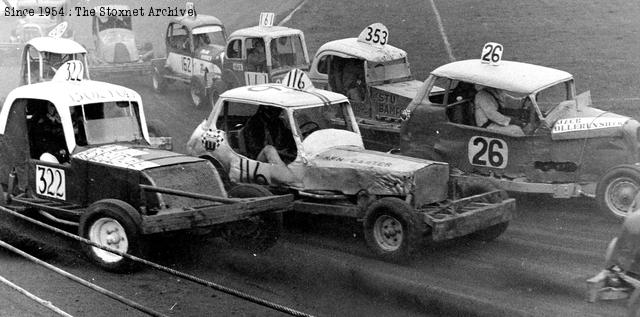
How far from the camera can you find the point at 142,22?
3484 centimetres

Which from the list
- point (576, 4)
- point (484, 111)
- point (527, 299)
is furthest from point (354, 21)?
point (527, 299)

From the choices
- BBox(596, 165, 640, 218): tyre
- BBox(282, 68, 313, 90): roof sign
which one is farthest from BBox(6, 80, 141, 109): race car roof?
BBox(596, 165, 640, 218): tyre

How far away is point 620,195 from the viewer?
10.6 metres

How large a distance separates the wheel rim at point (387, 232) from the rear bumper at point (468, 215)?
1.10ft

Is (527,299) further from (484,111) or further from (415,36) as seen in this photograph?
(415,36)

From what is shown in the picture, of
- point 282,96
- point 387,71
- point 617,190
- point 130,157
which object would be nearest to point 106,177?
point 130,157

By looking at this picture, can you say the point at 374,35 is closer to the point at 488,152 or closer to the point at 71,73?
the point at 488,152

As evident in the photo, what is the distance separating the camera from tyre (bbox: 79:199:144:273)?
843 centimetres

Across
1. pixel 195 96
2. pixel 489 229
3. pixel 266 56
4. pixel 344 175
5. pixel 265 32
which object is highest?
pixel 265 32

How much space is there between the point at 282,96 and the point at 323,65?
450 cm

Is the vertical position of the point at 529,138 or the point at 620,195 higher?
the point at 529,138

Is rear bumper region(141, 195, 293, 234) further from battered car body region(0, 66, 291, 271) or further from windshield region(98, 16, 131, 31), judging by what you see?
windshield region(98, 16, 131, 31)

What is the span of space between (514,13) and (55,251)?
1702cm

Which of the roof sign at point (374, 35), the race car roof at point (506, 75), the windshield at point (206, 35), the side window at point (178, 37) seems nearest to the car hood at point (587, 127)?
the race car roof at point (506, 75)
